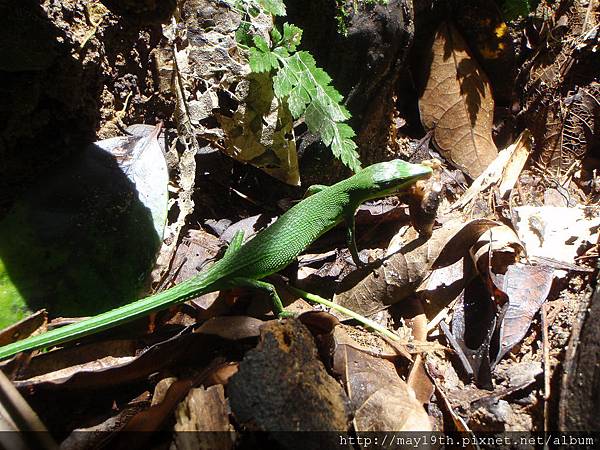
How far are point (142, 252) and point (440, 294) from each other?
1.95m

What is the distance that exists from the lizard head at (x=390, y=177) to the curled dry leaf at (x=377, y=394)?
1302 millimetres

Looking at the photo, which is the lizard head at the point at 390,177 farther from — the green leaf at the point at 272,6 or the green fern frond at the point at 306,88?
the green leaf at the point at 272,6

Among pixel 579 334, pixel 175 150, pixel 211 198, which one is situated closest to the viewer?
pixel 579 334

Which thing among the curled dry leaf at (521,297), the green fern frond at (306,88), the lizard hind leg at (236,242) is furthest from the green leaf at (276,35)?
the curled dry leaf at (521,297)

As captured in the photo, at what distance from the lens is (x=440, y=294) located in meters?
→ 3.04

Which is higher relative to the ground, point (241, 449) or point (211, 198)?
point (211, 198)

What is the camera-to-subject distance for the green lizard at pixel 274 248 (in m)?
2.55

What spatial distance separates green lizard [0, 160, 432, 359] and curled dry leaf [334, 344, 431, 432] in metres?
0.57

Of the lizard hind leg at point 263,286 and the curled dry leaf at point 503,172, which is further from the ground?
the curled dry leaf at point 503,172

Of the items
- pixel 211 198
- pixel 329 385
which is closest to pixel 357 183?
pixel 211 198

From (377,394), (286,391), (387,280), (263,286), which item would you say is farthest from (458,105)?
(286,391)

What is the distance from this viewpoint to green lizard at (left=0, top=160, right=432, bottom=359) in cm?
255

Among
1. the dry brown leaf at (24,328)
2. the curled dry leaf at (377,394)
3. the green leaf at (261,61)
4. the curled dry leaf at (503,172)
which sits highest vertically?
the green leaf at (261,61)

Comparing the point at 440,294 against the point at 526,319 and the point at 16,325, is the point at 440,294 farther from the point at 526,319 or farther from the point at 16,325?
the point at 16,325
